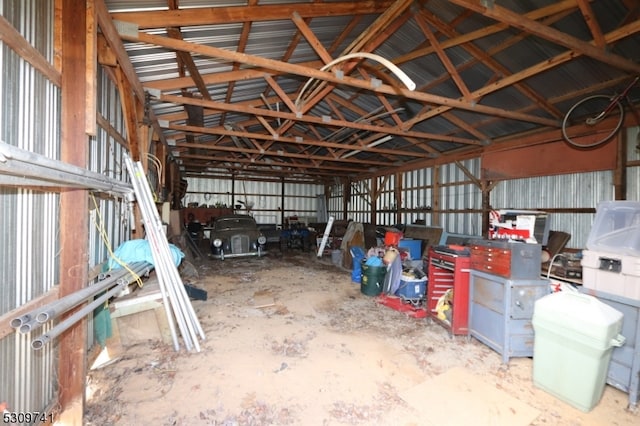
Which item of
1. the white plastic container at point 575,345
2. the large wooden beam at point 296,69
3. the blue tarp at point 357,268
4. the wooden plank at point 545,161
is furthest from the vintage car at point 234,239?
the white plastic container at point 575,345

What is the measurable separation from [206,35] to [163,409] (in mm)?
3969

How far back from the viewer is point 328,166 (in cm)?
1014

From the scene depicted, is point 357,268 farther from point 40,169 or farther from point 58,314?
point 40,169

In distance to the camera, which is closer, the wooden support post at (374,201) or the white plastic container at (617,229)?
the white plastic container at (617,229)

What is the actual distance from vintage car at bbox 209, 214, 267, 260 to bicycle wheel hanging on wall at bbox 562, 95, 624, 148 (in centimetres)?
714

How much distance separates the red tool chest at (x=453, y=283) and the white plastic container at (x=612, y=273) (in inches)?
41.5

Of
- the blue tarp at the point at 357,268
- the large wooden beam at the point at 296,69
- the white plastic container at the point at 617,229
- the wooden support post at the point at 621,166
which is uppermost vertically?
the large wooden beam at the point at 296,69

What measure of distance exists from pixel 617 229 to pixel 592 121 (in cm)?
258

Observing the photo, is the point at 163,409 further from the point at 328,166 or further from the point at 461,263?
the point at 328,166

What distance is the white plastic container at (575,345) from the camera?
2.11 metres

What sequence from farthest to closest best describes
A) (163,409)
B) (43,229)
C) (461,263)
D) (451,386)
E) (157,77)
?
(157,77) < (461,263) < (451,386) < (163,409) < (43,229)

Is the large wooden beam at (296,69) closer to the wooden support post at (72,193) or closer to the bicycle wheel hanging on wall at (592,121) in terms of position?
the bicycle wheel hanging on wall at (592,121)

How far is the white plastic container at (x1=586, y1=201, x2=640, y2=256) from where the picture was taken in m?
2.46

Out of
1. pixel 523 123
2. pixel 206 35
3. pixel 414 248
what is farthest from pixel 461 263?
pixel 206 35
